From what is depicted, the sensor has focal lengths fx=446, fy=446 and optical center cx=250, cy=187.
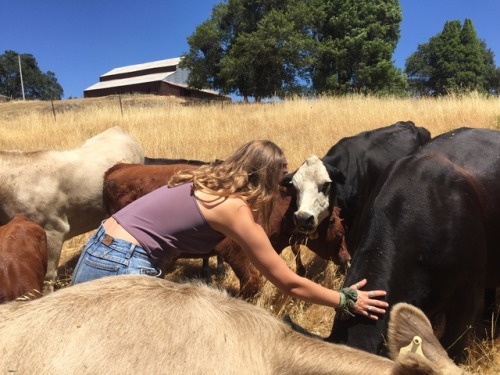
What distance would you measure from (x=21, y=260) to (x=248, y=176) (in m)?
2.58

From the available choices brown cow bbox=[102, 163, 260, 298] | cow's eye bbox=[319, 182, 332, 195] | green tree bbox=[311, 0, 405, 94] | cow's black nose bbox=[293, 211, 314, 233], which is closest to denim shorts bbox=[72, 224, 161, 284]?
brown cow bbox=[102, 163, 260, 298]

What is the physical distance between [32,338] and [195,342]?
66 centimetres

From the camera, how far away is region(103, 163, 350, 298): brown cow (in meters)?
4.69

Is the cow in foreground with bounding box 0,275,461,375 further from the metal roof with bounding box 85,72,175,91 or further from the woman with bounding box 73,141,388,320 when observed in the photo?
the metal roof with bounding box 85,72,175,91

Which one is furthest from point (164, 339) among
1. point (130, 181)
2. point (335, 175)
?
point (335, 175)

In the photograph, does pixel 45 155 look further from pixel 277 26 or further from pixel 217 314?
pixel 277 26

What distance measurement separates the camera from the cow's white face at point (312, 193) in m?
5.00

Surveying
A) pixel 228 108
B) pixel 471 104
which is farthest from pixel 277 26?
pixel 471 104

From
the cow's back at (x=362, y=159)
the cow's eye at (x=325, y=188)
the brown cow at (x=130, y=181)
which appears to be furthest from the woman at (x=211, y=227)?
the cow's back at (x=362, y=159)

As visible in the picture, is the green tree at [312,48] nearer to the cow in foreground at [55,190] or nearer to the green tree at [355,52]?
the green tree at [355,52]

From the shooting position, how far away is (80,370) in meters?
1.70

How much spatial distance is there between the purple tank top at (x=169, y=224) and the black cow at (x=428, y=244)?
101cm

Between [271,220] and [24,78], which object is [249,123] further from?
[24,78]

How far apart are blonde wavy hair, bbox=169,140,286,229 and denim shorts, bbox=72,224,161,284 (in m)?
0.50
